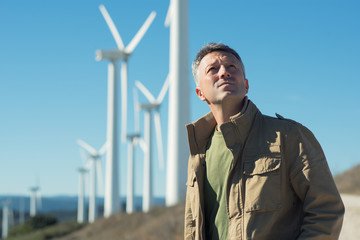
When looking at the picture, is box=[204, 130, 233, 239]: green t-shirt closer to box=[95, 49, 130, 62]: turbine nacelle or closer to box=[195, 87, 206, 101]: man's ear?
box=[195, 87, 206, 101]: man's ear

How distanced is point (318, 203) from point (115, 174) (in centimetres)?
4141

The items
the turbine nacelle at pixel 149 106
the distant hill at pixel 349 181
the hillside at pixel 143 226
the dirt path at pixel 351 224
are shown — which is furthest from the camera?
the turbine nacelle at pixel 149 106

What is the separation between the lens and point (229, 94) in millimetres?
3402

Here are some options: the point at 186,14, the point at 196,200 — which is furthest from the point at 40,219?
the point at 196,200

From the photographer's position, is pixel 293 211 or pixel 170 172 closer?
pixel 293 211

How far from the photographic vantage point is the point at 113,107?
42.8 meters

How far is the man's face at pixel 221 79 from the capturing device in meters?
3.43

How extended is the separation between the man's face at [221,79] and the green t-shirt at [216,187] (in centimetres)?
31

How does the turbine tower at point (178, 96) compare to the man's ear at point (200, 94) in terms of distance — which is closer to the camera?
the man's ear at point (200, 94)

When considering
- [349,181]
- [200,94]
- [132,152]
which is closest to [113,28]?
[132,152]

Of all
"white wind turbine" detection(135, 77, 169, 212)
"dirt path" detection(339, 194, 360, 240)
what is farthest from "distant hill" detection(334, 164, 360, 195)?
"white wind turbine" detection(135, 77, 169, 212)

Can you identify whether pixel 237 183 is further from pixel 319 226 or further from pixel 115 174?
pixel 115 174

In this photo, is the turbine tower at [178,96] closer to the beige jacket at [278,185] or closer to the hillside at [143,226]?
the hillside at [143,226]

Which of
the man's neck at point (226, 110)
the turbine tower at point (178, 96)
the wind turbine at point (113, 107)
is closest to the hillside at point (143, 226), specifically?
the turbine tower at point (178, 96)
